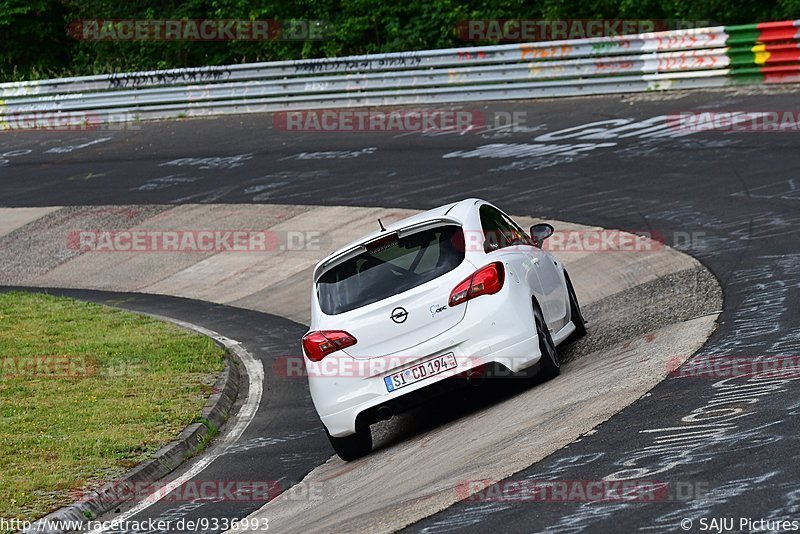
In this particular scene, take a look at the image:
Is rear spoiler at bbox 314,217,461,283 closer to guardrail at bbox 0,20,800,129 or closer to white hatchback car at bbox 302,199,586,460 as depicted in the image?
white hatchback car at bbox 302,199,586,460

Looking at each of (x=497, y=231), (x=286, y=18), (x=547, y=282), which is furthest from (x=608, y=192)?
(x=286, y=18)

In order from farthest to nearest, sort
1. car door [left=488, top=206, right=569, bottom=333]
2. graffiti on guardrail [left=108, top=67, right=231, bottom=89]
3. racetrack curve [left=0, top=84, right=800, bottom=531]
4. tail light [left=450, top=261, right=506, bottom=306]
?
graffiti on guardrail [left=108, top=67, right=231, bottom=89] → car door [left=488, top=206, right=569, bottom=333] → tail light [left=450, top=261, right=506, bottom=306] → racetrack curve [left=0, top=84, right=800, bottom=531]

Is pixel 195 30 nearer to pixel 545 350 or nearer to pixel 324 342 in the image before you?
pixel 324 342

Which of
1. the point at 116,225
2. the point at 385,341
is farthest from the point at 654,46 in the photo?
the point at 385,341

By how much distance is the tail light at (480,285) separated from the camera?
9.12 metres

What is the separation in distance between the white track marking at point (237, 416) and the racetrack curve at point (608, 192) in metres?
3.04

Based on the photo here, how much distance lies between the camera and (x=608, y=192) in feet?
59.0

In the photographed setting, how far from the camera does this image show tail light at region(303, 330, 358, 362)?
9.16 metres

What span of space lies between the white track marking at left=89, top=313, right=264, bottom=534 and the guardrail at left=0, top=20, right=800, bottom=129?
1201 centimetres

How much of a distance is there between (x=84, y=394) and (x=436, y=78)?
55.1 feet

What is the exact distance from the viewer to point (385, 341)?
29.8 feet

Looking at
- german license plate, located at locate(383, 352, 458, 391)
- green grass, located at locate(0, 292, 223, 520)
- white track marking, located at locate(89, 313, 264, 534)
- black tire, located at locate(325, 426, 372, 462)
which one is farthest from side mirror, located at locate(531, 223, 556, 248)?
green grass, located at locate(0, 292, 223, 520)

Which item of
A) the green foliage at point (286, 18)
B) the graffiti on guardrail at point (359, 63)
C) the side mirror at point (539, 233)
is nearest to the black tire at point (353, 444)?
the side mirror at point (539, 233)

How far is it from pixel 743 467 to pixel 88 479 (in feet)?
16.7
